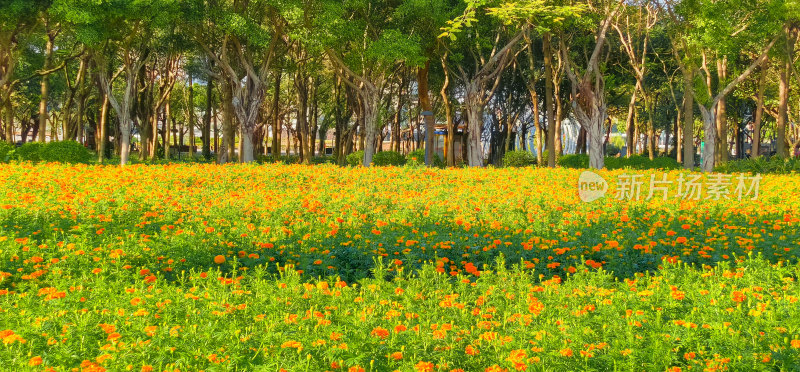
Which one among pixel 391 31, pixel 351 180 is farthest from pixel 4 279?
pixel 391 31

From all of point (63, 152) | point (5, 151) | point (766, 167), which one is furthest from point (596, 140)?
point (5, 151)

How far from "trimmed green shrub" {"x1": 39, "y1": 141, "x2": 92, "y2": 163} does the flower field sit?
10.9 metres

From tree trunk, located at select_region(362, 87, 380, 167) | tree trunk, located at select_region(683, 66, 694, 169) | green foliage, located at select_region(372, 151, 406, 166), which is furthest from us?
green foliage, located at select_region(372, 151, 406, 166)

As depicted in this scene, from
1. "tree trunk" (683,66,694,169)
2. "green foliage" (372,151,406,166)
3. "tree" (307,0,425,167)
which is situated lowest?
"green foliage" (372,151,406,166)

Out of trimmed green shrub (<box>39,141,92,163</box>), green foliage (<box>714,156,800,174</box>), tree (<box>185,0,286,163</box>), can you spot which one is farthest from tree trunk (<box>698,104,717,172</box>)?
trimmed green shrub (<box>39,141,92,163</box>)

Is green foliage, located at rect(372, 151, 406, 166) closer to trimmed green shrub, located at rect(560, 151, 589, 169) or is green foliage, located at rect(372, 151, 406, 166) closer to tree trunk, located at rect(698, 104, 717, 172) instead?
trimmed green shrub, located at rect(560, 151, 589, 169)

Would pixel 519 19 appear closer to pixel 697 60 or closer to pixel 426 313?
pixel 697 60

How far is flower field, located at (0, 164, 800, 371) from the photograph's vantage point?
404 centimetres

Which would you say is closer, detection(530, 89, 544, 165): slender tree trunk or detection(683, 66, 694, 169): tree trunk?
detection(683, 66, 694, 169): tree trunk

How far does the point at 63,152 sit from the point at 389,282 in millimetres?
19794

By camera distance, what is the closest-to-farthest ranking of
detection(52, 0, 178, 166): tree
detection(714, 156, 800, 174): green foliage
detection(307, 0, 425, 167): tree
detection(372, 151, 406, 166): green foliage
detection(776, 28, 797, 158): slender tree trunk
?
detection(52, 0, 178, 166): tree, detection(714, 156, 800, 174): green foliage, detection(307, 0, 425, 167): tree, detection(776, 28, 797, 158): slender tree trunk, detection(372, 151, 406, 166): green foliage

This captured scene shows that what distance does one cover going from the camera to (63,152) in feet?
73.8

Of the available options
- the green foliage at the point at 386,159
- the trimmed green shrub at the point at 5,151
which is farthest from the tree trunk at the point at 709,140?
the trimmed green shrub at the point at 5,151

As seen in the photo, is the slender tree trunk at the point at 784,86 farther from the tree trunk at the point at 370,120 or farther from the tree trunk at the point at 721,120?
the tree trunk at the point at 370,120
